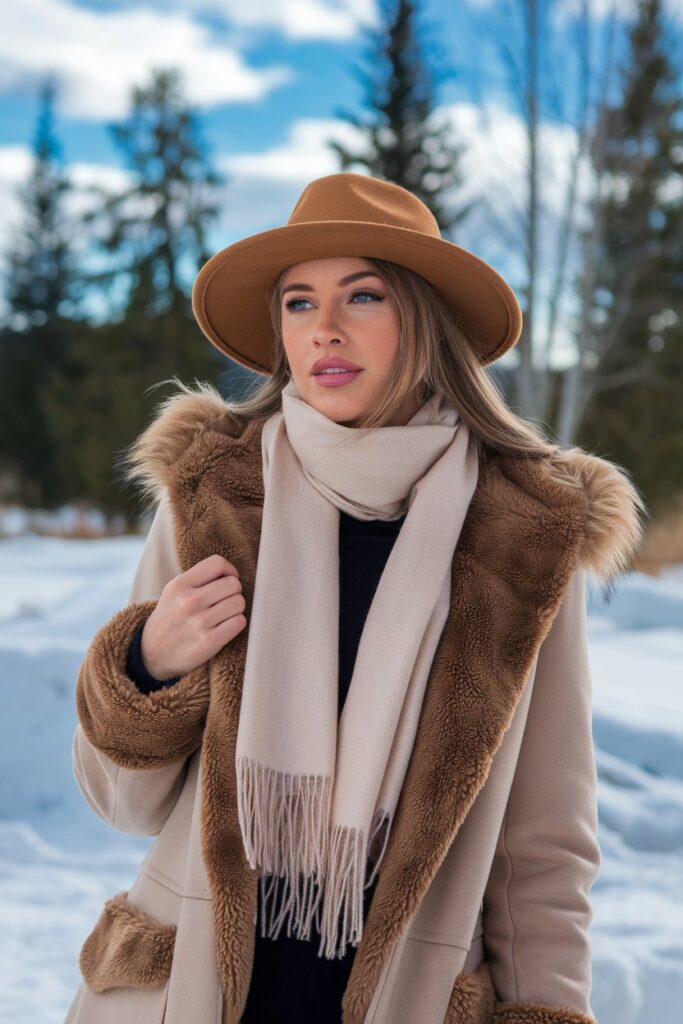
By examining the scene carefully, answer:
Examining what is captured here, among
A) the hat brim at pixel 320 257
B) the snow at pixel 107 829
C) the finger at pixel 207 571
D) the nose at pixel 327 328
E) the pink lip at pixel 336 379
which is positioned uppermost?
the hat brim at pixel 320 257

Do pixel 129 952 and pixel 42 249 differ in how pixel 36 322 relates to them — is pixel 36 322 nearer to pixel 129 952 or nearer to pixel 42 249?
pixel 42 249

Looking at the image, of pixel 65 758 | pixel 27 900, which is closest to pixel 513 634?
pixel 27 900

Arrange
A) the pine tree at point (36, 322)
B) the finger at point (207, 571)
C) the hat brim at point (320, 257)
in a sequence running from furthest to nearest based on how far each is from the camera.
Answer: the pine tree at point (36, 322) < the hat brim at point (320, 257) < the finger at point (207, 571)

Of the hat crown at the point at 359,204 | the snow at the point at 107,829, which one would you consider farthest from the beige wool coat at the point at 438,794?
the snow at the point at 107,829

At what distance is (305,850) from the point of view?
4.57 feet

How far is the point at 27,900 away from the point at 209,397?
2349mm

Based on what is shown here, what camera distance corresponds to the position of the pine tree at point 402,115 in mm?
16531

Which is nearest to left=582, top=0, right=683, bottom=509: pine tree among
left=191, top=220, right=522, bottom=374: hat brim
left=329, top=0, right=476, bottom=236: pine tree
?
left=329, top=0, right=476, bottom=236: pine tree

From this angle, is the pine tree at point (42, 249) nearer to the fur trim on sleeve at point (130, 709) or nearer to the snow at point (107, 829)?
the snow at point (107, 829)

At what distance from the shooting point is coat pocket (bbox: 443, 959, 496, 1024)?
4.49ft

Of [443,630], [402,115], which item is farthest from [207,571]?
[402,115]

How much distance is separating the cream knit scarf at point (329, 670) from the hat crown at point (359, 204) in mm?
326

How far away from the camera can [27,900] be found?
3344 mm

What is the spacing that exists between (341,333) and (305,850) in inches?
30.9
